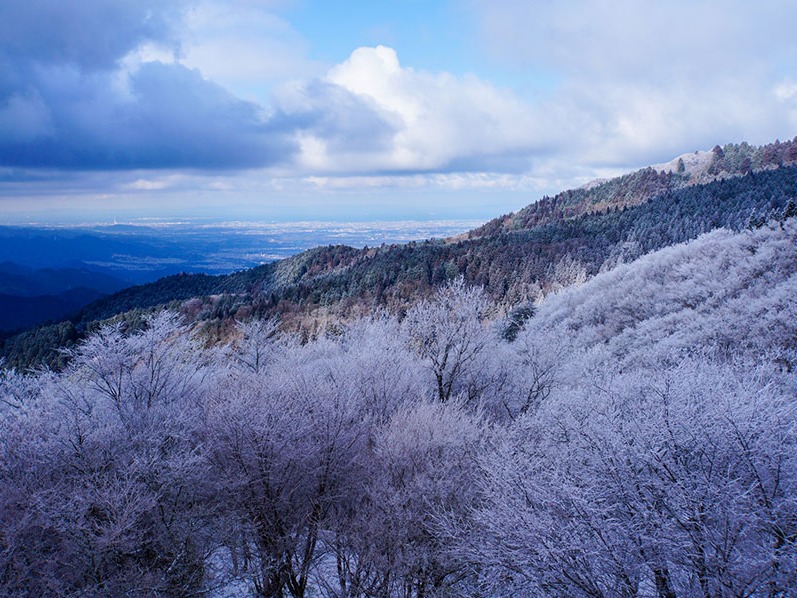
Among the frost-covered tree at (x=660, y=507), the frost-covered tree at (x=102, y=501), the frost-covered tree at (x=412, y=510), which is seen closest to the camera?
the frost-covered tree at (x=660, y=507)

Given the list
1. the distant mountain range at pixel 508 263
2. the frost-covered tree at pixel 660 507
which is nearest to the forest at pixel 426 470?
the frost-covered tree at pixel 660 507

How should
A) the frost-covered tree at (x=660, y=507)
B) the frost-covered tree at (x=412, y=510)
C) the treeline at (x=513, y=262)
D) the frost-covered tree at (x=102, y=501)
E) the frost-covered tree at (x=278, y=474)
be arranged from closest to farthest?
the frost-covered tree at (x=660, y=507)
the frost-covered tree at (x=102, y=501)
the frost-covered tree at (x=412, y=510)
the frost-covered tree at (x=278, y=474)
the treeline at (x=513, y=262)

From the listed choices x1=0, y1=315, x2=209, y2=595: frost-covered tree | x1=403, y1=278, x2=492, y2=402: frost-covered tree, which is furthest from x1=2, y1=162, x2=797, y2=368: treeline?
x1=0, y1=315, x2=209, y2=595: frost-covered tree

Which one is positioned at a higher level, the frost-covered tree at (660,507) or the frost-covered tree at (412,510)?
the frost-covered tree at (660,507)

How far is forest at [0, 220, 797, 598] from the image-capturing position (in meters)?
8.30

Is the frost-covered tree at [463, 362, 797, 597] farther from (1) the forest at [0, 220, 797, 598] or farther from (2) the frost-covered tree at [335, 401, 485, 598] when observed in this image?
(2) the frost-covered tree at [335, 401, 485, 598]

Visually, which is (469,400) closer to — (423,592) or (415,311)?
(415,311)

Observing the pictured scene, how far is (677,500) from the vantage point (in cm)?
817

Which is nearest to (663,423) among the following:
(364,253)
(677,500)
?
(677,500)

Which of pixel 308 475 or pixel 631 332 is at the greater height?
pixel 631 332

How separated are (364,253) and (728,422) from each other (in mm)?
135727

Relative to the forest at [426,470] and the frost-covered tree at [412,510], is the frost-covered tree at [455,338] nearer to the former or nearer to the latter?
the forest at [426,470]

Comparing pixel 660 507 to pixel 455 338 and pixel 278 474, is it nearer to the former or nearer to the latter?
pixel 278 474

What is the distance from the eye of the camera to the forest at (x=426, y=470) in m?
8.30
